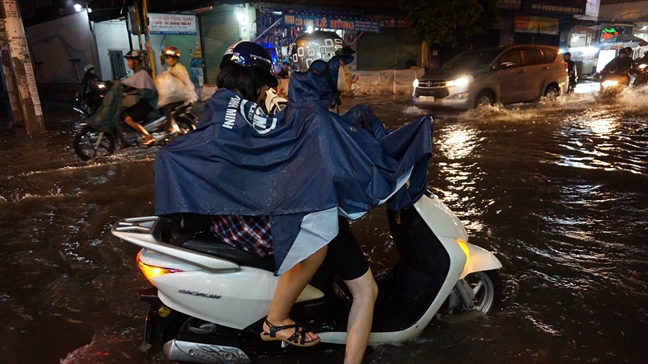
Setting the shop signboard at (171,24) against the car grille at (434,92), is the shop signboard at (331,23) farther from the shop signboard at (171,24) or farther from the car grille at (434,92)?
the car grille at (434,92)

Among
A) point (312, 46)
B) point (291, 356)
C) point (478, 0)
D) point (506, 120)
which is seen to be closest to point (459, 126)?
point (506, 120)

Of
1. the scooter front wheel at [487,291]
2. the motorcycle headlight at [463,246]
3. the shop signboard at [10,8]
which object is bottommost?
the scooter front wheel at [487,291]

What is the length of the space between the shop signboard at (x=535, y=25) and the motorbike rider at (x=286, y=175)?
2482cm

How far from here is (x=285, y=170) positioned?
2102 millimetres

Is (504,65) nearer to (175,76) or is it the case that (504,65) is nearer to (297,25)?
(297,25)

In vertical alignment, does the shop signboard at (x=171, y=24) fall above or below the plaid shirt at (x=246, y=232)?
above

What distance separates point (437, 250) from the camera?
2588mm

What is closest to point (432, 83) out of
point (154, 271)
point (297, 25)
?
point (297, 25)

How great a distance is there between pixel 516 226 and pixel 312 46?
9.19 ft

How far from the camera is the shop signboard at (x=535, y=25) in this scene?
24.0 meters

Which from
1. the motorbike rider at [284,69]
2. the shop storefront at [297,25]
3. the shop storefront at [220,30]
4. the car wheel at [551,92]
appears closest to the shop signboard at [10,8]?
the shop storefront at [297,25]

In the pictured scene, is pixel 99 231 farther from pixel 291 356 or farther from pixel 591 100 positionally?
pixel 591 100

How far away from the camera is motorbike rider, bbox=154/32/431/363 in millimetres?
2027

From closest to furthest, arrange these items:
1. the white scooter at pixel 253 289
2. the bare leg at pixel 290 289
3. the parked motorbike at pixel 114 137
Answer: the bare leg at pixel 290 289 → the white scooter at pixel 253 289 → the parked motorbike at pixel 114 137
